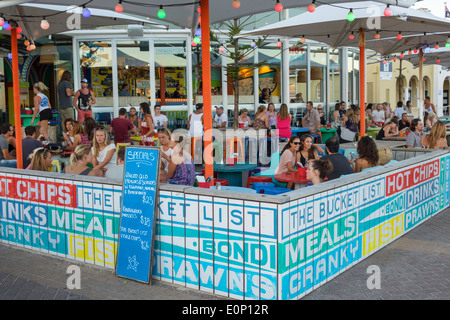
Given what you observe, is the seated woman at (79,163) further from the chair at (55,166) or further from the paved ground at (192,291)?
the chair at (55,166)

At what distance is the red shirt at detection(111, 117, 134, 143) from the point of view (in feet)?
39.7

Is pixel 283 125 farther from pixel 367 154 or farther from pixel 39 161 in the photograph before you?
pixel 39 161

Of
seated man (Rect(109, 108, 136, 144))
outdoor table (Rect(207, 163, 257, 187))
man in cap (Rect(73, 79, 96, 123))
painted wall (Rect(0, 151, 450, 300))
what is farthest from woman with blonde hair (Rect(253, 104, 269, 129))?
painted wall (Rect(0, 151, 450, 300))

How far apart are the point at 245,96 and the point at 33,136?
1071 centimetres

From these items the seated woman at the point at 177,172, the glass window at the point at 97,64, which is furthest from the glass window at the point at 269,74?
the seated woman at the point at 177,172

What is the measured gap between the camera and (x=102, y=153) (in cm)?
808

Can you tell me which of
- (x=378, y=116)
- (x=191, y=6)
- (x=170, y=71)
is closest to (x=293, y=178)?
(x=191, y=6)

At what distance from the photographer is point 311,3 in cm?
859

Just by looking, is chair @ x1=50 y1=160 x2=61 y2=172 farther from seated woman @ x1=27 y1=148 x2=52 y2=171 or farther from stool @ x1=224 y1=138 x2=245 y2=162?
stool @ x1=224 y1=138 x2=245 y2=162

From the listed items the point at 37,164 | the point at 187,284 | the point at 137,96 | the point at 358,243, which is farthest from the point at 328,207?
the point at 137,96

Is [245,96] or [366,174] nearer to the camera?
[366,174]

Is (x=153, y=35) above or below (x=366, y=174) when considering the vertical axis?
above

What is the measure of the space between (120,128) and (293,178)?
17.3 ft
